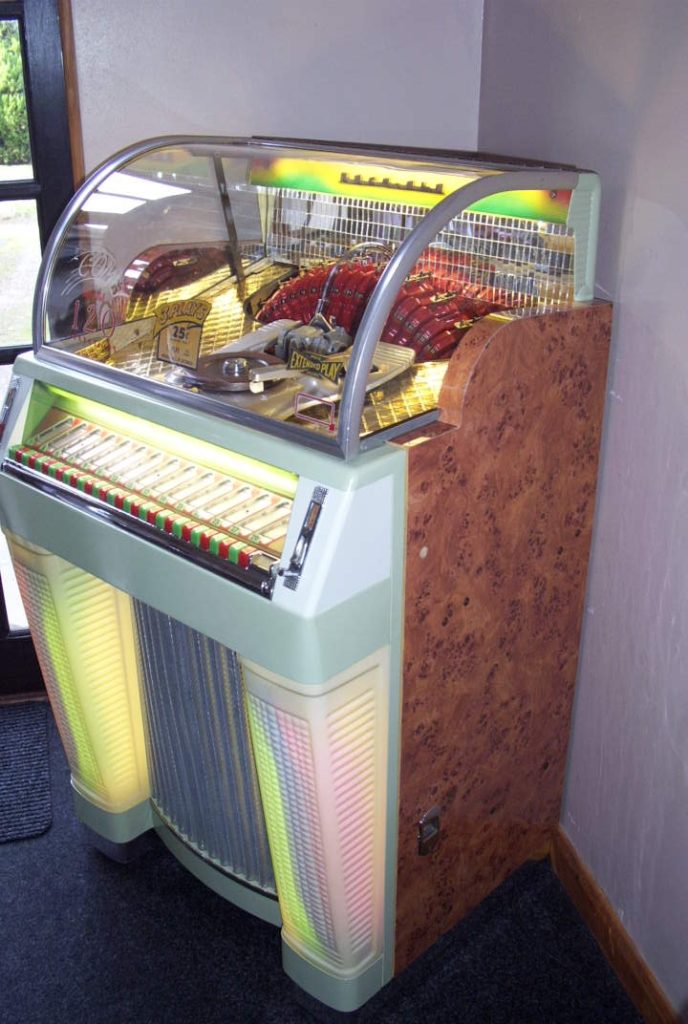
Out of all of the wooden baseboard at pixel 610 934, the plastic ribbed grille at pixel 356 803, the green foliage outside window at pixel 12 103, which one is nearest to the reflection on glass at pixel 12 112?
the green foliage outside window at pixel 12 103

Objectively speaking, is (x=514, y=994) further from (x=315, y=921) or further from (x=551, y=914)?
(x=315, y=921)

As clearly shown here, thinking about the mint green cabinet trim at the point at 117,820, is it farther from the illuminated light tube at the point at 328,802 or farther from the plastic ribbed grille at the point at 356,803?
the plastic ribbed grille at the point at 356,803

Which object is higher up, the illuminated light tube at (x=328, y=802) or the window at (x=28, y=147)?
the window at (x=28, y=147)

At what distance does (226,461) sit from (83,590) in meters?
0.55

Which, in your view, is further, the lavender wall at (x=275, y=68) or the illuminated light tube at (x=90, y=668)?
the lavender wall at (x=275, y=68)

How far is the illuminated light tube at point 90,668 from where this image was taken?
6.82 feet

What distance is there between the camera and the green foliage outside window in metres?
2.35

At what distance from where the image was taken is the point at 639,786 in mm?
1961

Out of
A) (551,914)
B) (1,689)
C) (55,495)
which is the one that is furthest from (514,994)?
(1,689)

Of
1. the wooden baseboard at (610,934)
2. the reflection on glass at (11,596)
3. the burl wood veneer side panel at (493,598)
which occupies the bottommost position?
the wooden baseboard at (610,934)

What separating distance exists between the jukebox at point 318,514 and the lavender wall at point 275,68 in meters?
0.34

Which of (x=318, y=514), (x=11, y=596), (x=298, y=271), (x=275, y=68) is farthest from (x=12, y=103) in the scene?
(x=318, y=514)

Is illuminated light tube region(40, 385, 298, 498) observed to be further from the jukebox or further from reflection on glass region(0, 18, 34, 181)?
reflection on glass region(0, 18, 34, 181)

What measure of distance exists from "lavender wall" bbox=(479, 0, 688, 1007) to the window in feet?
3.51
